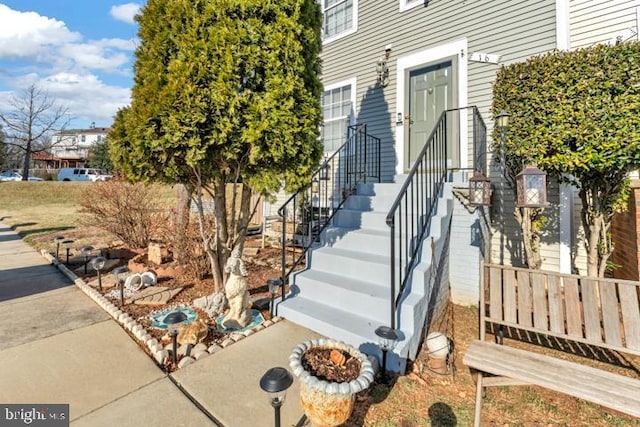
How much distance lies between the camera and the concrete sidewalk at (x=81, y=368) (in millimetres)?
2096

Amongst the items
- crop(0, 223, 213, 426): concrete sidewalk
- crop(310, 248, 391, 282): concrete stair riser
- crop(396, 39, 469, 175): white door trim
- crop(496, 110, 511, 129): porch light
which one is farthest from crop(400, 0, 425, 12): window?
crop(0, 223, 213, 426): concrete sidewalk

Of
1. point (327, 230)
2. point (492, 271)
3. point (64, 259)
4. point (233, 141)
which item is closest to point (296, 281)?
point (327, 230)

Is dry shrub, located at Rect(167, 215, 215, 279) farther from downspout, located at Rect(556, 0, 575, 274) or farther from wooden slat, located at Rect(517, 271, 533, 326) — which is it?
downspout, located at Rect(556, 0, 575, 274)

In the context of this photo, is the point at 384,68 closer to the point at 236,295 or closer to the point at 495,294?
the point at 495,294

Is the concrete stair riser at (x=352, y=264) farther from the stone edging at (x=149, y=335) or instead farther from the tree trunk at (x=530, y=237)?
the tree trunk at (x=530, y=237)

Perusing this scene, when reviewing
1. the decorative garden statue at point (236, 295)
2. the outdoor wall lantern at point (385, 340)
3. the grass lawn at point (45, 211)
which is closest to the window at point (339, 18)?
the grass lawn at point (45, 211)

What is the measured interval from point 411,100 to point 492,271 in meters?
4.24

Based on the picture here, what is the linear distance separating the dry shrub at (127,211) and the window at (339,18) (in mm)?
5540

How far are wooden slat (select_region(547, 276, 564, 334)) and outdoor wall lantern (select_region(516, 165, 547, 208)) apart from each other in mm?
782

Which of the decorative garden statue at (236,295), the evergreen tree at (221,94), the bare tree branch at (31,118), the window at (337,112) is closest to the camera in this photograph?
the evergreen tree at (221,94)

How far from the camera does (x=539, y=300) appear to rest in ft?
8.38

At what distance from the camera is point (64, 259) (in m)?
6.08

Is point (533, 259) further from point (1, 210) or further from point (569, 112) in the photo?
point (1, 210)

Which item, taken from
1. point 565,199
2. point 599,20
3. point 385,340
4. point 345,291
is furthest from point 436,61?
point 385,340
